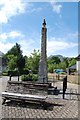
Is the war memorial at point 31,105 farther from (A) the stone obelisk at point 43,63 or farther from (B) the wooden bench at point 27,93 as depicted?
(A) the stone obelisk at point 43,63

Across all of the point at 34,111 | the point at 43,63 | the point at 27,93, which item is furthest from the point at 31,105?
the point at 43,63

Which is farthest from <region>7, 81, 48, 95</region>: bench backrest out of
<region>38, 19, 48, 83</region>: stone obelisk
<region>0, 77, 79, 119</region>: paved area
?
<region>38, 19, 48, 83</region>: stone obelisk

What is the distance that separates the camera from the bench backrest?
10.9 metres

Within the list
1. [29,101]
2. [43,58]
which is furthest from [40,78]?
[29,101]

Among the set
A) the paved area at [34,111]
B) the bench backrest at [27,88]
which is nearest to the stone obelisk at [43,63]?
the bench backrest at [27,88]

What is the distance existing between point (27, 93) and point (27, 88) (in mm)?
274

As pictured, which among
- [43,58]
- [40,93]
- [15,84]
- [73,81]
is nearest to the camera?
[40,93]

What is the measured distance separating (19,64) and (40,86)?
43.4 metres

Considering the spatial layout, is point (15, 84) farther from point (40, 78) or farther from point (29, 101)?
point (40, 78)

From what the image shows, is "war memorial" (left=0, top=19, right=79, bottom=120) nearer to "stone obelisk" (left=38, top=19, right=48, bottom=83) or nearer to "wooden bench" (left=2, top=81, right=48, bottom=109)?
"wooden bench" (left=2, top=81, right=48, bottom=109)

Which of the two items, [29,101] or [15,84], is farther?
[15,84]

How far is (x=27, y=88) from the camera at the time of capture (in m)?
11.4

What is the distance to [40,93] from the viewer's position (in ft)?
35.7

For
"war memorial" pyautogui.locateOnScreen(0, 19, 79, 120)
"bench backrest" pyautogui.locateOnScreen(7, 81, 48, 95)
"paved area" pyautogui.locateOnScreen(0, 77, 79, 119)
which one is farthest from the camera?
"bench backrest" pyautogui.locateOnScreen(7, 81, 48, 95)
